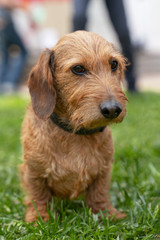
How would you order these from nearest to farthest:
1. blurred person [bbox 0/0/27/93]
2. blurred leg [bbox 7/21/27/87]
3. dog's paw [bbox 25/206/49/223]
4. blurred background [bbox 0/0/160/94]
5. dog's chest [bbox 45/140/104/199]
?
dog's chest [bbox 45/140/104/199] < dog's paw [bbox 25/206/49/223] < blurred person [bbox 0/0/27/93] < blurred background [bbox 0/0/160/94] < blurred leg [bbox 7/21/27/87]

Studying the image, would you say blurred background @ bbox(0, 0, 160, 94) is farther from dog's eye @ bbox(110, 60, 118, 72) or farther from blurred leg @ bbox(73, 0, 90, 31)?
dog's eye @ bbox(110, 60, 118, 72)

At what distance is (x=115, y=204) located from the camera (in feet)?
10.8

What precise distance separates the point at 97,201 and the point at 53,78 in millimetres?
1097

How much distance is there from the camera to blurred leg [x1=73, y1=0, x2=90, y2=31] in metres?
6.26

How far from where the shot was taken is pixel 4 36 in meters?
11.2

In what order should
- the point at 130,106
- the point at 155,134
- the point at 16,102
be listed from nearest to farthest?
the point at 155,134 → the point at 130,106 → the point at 16,102

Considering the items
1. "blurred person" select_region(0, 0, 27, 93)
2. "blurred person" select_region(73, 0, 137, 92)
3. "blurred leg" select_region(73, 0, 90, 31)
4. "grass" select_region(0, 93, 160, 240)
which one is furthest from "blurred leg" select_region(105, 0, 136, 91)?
"blurred person" select_region(0, 0, 27, 93)

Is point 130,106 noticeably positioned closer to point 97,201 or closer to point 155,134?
point 155,134

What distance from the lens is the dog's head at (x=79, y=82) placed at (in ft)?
8.34

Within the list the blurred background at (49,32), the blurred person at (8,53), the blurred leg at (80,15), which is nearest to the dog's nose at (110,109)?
the blurred leg at (80,15)

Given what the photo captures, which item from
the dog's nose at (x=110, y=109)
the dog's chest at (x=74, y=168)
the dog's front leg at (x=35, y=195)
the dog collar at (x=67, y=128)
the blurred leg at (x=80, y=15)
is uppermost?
the blurred leg at (x=80, y=15)

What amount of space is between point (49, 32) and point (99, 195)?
13.7 m

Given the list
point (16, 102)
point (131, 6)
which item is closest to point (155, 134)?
point (16, 102)

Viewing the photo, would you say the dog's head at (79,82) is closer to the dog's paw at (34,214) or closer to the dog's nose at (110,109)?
the dog's nose at (110,109)
